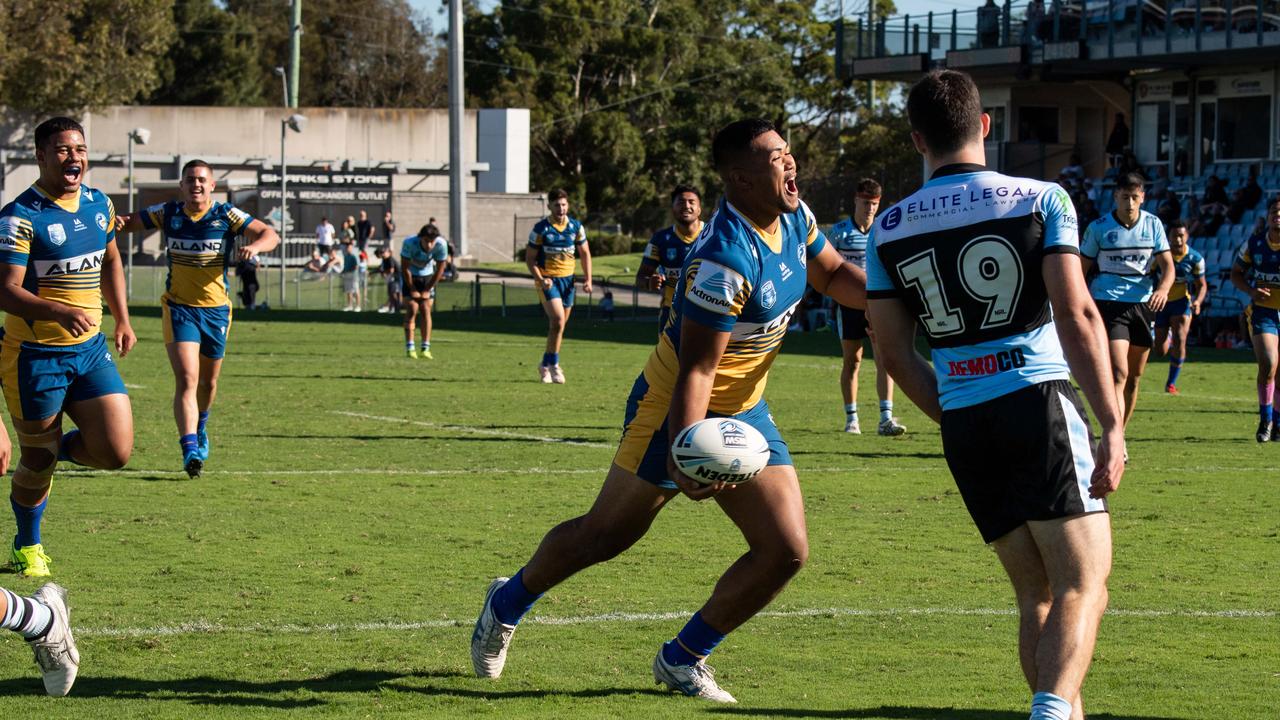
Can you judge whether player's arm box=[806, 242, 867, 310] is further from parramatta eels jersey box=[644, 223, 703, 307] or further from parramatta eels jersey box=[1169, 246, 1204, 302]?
parramatta eels jersey box=[1169, 246, 1204, 302]

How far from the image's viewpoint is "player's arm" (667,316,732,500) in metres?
5.54

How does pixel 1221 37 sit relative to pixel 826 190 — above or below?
above

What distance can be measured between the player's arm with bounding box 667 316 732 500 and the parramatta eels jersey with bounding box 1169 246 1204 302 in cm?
1711

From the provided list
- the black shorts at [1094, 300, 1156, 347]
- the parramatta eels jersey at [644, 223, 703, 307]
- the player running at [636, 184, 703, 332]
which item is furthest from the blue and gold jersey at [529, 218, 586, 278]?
the black shorts at [1094, 300, 1156, 347]

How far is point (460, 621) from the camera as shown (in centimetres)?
735

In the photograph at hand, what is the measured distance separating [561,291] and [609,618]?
14.7m

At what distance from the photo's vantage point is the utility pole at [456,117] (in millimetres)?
47656

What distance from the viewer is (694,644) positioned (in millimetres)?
6078

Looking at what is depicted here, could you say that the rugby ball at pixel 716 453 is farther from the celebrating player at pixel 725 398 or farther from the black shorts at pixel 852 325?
the black shorts at pixel 852 325

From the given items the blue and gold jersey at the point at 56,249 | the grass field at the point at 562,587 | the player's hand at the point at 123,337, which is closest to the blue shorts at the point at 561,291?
the grass field at the point at 562,587

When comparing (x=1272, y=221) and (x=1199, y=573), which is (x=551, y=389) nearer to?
(x=1272, y=221)

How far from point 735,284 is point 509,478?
6.86 meters

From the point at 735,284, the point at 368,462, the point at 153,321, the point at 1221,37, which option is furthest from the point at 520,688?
the point at 1221,37

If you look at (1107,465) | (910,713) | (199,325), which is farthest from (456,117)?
(1107,465)
